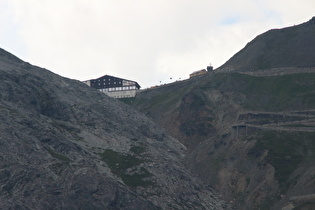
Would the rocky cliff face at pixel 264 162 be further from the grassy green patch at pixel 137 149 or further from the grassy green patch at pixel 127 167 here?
the grassy green patch at pixel 127 167

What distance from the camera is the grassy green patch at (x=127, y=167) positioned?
168m

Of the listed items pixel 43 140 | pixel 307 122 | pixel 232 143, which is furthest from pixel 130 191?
pixel 307 122

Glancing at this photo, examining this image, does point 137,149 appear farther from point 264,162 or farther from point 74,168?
point 264,162

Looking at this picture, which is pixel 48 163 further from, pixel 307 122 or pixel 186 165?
pixel 307 122

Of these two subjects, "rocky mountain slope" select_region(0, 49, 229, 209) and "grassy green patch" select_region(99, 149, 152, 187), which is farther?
"grassy green patch" select_region(99, 149, 152, 187)

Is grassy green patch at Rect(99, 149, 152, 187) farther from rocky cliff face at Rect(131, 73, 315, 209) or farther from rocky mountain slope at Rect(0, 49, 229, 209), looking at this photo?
rocky cliff face at Rect(131, 73, 315, 209)

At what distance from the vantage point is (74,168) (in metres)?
155

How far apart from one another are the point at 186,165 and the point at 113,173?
31.6 meters

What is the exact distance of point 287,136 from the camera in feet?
600

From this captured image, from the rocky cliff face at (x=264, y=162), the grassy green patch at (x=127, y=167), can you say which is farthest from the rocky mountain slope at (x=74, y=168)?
the rocky cliff face at (x=264, y=162)

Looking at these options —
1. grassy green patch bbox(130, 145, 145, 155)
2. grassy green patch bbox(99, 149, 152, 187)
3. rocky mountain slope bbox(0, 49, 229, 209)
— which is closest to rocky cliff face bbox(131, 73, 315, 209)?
rocky mountain slope bbox(0, 49, 229, 209)

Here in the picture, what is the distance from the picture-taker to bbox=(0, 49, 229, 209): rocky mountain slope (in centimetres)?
14325

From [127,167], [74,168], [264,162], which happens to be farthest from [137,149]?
[264,162]

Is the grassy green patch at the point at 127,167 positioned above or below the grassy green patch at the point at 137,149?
below
